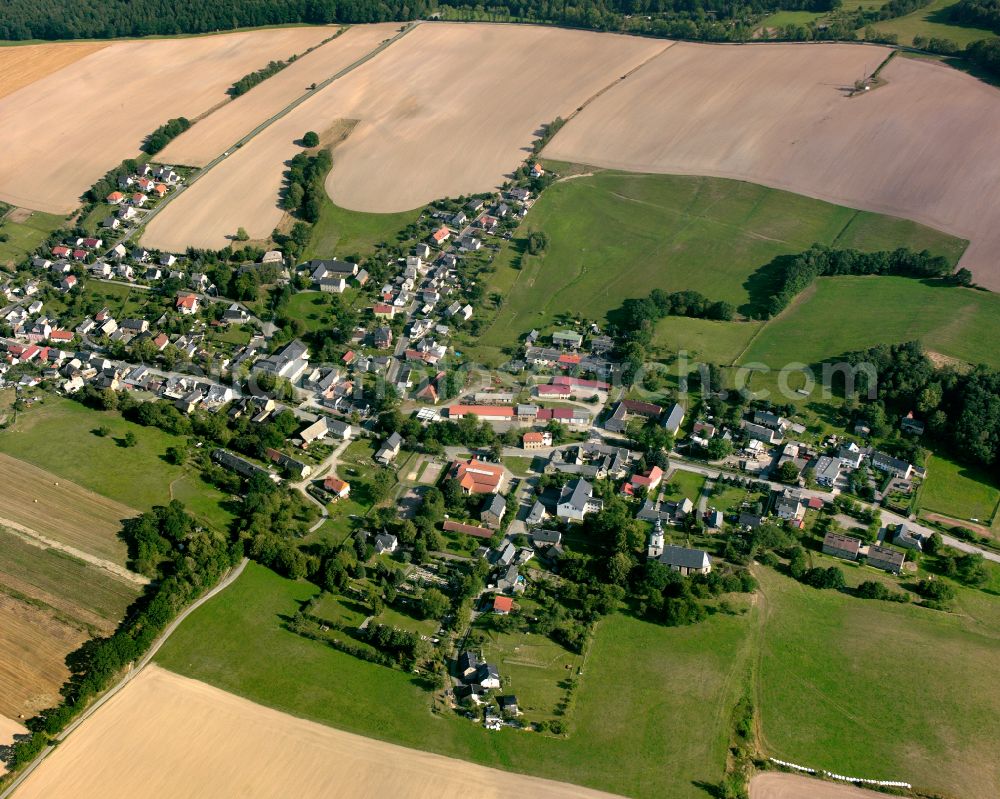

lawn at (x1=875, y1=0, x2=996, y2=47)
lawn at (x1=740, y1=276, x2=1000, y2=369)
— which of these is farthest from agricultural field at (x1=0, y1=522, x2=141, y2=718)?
lawn at (x1=875, y1=0, x2=996, y2=47)

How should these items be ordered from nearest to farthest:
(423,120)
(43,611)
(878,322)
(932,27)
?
(43,611)
(878,322)
(423,120)
(932,27)

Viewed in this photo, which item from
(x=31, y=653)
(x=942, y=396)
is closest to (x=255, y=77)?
(x=31, y=653)

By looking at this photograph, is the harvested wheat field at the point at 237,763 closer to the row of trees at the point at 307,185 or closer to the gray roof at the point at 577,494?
the gray roof at the point at 577,494

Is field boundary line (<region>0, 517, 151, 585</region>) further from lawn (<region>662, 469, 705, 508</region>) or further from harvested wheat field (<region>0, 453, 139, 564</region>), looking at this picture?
lawn (<region>662, 469, 705, 508</region>)

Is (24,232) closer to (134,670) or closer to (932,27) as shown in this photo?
(134,670)

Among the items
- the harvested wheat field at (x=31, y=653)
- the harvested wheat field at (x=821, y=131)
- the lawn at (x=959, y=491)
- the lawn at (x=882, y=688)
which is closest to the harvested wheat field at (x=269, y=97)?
the harvested wheat field at (x=821, y=131)
